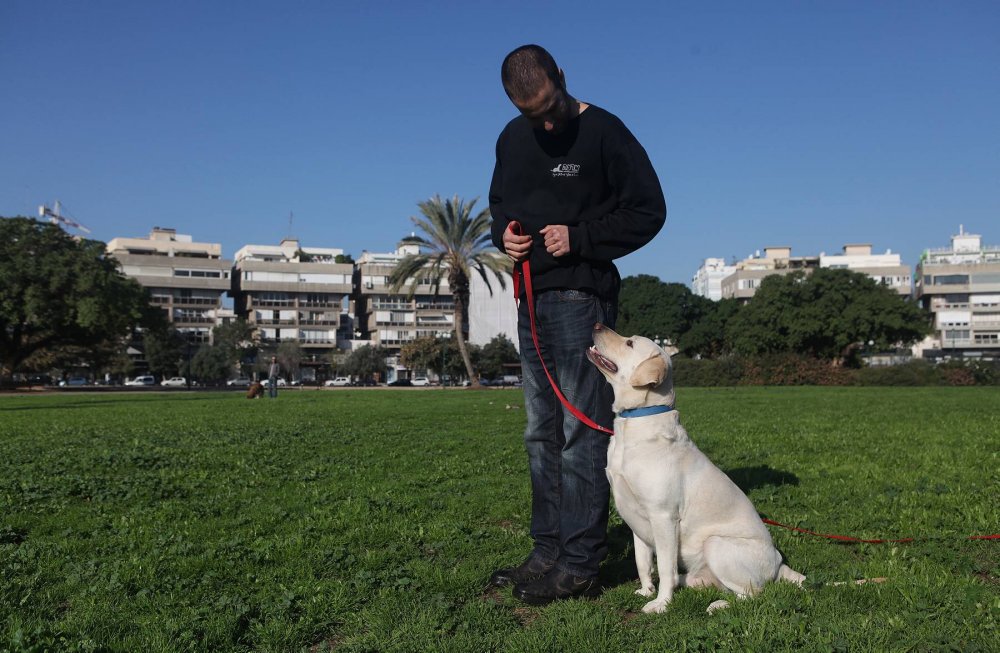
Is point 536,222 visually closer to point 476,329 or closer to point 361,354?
point 361,354

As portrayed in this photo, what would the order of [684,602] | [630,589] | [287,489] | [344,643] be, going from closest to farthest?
[344,643] < [684,602] < [630,589] < [287,489]

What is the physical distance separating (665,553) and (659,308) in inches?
3405

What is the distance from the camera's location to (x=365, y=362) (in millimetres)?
92062

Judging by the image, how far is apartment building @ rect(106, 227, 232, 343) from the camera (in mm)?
110188

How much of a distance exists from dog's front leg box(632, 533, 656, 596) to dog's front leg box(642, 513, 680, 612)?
0.15 meters

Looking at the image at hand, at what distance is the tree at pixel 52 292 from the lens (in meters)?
43.8

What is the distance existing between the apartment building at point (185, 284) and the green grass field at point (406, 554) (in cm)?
10638

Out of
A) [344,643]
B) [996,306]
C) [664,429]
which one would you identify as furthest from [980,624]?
[996,306]

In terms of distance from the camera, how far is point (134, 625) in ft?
11.2

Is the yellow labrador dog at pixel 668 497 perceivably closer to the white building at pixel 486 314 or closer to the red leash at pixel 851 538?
the red leash at pixel 851 538

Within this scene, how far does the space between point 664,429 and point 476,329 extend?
10628cm

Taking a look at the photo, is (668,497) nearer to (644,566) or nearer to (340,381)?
(644,566)

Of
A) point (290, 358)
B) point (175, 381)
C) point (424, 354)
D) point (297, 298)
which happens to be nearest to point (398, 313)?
point (297, 298)

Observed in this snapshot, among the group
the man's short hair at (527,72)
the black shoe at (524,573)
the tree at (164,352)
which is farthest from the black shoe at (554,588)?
the tree at (164,352)
